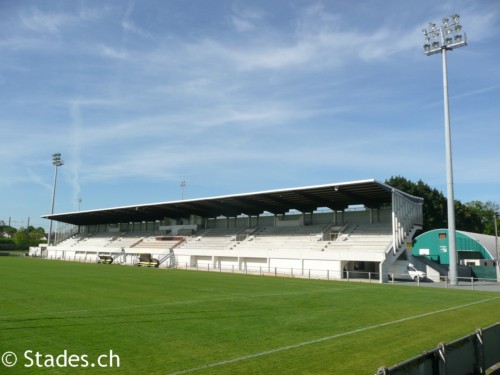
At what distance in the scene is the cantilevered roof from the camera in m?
45.1

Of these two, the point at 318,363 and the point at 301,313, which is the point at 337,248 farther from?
the point at 318,363

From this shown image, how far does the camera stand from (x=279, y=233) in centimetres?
5559

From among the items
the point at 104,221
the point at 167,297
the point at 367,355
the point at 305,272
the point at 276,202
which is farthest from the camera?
the point at 104,221

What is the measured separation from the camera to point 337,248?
45281mm

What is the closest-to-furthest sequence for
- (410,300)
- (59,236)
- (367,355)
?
(367,355), (410,300), (59,236)

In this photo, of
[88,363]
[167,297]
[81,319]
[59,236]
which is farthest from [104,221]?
[88,363]

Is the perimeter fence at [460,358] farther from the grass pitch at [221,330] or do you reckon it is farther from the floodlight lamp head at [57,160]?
the floodlight lamp head at [57,160]

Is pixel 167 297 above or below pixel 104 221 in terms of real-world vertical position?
below

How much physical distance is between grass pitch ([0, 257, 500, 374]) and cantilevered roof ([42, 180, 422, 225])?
23952 mm

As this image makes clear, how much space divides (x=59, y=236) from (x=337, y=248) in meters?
73.5

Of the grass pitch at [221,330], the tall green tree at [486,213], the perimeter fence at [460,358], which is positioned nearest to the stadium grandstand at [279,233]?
the grass pitch at [221,330]

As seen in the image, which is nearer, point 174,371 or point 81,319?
point 174,371

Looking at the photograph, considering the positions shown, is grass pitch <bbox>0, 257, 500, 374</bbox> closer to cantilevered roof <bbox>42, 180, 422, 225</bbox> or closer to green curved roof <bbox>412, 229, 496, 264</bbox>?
cantilevered roof <bbox>42, 180, 422, 225</bbox>

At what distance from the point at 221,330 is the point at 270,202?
138ft
